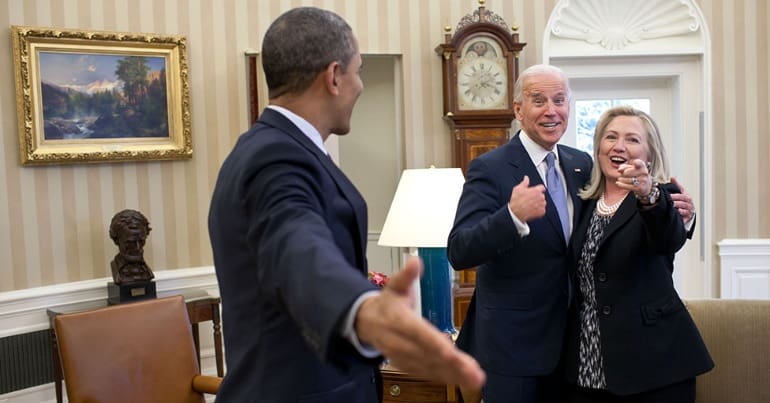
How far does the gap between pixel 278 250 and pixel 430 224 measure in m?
2.03

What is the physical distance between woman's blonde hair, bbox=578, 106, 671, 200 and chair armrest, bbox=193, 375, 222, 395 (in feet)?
4.98

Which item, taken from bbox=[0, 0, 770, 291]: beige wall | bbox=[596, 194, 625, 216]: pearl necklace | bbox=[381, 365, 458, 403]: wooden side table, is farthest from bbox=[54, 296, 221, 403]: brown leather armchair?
bbox=[0, 0, 770, 291]: beige wall

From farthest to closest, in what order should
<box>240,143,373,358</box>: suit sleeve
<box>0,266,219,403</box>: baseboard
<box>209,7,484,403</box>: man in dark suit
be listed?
<box>0,266,219,403</box>: baseboard, <box>209,7,484,403</box>: man in dark suit, <box>240,143,373,358</box>: suit sleeve

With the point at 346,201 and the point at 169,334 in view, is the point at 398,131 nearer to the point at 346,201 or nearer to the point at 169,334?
the point at 169,334

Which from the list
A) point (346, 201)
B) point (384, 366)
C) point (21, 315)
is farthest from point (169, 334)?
point (346, 201)

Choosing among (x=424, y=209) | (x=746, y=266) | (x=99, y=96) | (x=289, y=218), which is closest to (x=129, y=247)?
(x=99, y=96)

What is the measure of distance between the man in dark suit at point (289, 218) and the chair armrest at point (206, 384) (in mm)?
1621

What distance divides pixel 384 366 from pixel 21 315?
2.29 meters

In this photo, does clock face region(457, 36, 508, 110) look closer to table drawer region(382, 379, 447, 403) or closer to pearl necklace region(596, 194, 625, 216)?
table drawer region(382, 379, 447, 403)

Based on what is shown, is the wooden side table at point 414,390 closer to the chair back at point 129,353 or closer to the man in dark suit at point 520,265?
the man in dark suit at point 520,265

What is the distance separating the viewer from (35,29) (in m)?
4.22

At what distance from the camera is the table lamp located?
9.96 ft

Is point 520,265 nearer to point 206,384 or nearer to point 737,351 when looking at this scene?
point 737,351

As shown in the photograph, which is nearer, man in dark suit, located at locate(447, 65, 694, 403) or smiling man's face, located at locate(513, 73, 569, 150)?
man in dark suit, located at locate(447, 65, 694, 403)
